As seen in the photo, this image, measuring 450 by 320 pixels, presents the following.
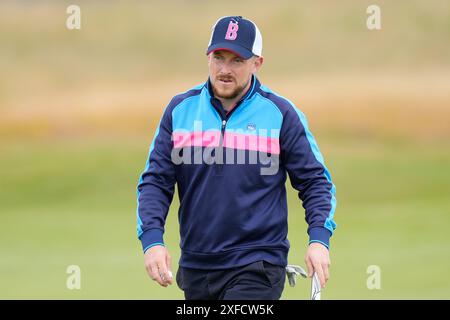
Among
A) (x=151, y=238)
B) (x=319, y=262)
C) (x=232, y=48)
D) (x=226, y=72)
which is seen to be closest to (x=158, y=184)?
(x=151, y=238)

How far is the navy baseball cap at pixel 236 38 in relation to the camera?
5.58 m

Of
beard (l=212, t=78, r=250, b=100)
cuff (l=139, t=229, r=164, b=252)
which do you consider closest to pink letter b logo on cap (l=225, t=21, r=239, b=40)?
beard (l=212, t=78, r=250, b=100)

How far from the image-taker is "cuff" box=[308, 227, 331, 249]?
17.9ft

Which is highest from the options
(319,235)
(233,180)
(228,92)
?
(228,92)

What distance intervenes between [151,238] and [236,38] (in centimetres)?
109

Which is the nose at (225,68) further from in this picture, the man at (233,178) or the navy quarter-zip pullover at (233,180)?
the navy quarter-zip pullover at (233,180)

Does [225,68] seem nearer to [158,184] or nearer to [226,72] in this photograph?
[226,72]

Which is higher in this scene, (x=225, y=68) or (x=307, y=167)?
(x=225, y=68)

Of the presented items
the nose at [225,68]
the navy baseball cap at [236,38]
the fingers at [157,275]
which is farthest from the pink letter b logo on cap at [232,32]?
the fingers at [157,275]

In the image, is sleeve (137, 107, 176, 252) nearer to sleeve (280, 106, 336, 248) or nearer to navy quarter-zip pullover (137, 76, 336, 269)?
navy quarter-zip pullover (137, 76, 336, 269)

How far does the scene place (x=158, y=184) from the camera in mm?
5656

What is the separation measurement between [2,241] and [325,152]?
249 inches

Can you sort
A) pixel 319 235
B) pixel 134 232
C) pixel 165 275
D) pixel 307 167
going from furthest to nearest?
pixel 134 232 < pixel 307 167 < pixel 319 235 < pixel 165 275
